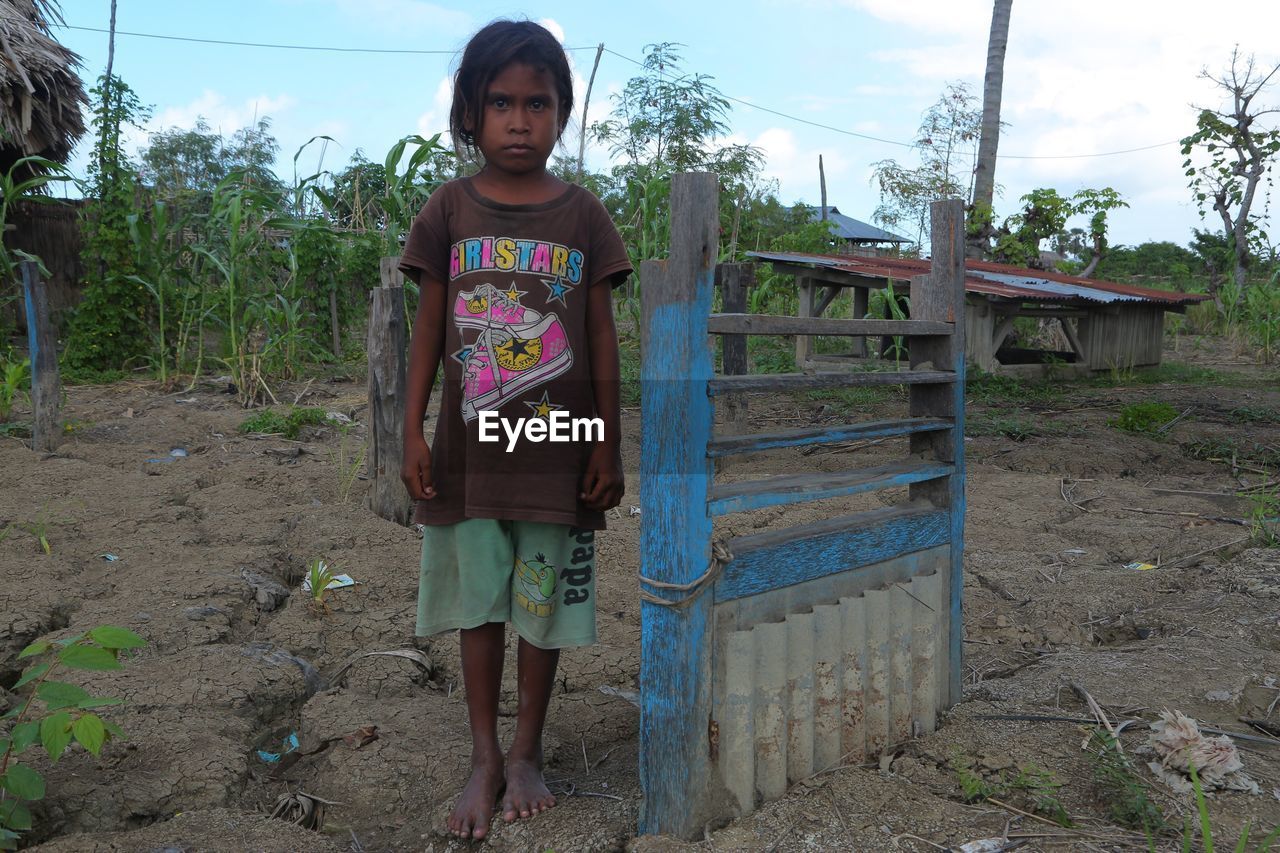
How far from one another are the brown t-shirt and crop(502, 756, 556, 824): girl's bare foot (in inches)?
21.0

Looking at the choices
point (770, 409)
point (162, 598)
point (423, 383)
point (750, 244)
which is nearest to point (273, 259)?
point (770, 409)

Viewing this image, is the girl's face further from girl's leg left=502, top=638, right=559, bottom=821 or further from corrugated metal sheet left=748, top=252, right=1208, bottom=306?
corrugated metal sheet left=748, top=252, right=1208, bottom=306

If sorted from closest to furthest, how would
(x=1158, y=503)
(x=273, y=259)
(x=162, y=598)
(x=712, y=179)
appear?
(x=712, y=179), (x=162, y=598), (x=1158, y=503), (x=273, y=259)

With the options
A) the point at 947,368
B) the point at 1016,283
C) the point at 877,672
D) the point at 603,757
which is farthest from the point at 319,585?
the point at 1016,283

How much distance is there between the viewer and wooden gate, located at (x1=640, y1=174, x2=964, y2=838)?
1603 millimetres

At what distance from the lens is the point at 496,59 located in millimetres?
1653

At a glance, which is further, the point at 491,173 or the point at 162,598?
the point at 162,598

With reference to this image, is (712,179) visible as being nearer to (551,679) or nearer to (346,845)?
(551,679)

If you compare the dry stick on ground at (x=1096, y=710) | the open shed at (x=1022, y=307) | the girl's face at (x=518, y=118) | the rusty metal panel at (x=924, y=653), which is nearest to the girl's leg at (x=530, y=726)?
the rusty metal panel at (x=924, y=653)

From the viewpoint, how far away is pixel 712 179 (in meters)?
1.54

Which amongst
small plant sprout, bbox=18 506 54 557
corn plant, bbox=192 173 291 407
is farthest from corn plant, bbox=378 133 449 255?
small plant sprout, bbox=18 506 54 557

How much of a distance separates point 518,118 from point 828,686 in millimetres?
1253

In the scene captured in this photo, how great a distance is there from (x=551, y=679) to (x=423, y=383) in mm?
657

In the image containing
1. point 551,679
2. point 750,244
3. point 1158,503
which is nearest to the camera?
point 551,679
